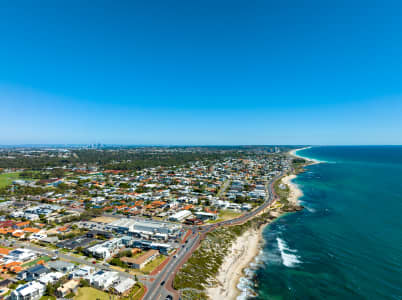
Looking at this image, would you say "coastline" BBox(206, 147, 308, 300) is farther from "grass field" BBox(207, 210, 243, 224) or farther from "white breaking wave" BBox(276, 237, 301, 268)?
"grass field" BBox(207, 210, 243, 224)

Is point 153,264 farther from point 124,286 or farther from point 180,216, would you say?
point 180,216

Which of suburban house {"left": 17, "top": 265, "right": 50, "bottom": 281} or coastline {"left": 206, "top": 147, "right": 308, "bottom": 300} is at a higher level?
suburban house {"left": 17, "top": 265, "right": 50, "bottom": 281}

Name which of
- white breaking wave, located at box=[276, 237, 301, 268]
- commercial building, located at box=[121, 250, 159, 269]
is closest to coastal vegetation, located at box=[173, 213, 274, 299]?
commercial building, located at box=[121, 250, 159, 269]

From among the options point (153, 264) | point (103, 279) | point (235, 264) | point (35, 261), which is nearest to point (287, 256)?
point (235, 264)

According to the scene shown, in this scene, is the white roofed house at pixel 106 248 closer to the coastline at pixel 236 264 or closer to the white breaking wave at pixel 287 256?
the coastline at pixel 236 264

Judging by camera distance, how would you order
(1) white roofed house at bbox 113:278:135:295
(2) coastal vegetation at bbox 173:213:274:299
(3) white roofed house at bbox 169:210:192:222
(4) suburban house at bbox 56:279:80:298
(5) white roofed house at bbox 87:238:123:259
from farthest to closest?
(3) white roofed house at bbox 169:210:192:222
(5) white roofed house at bbox 87:238:123:259
(2) coastal vegetation at bbox 173:213:274:299
(1) white roofed house at bbox 113:278:135:295
(4) suburban house at bbox 56:279:80:298

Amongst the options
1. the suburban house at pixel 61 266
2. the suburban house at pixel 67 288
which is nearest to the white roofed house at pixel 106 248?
the suburban house at pixel 61 266

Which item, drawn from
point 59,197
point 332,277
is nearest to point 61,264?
point 332,277

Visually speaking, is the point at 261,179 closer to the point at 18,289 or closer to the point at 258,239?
the point at 258,239
